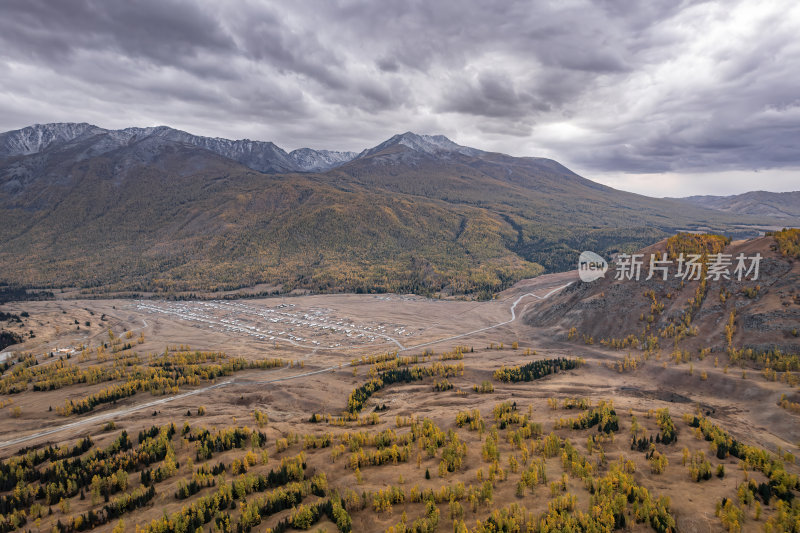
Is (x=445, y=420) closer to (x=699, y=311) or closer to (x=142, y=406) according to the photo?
(x=142, y=406)

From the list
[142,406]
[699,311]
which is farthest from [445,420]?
[699,311]

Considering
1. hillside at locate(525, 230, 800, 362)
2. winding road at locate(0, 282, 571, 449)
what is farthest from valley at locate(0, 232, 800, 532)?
winding road at locate(0, 282, 571, 449)

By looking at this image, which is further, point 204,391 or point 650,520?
point 204,391

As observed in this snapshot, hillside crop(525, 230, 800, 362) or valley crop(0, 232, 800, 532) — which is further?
hillside crop(525, 230, 800, 362)

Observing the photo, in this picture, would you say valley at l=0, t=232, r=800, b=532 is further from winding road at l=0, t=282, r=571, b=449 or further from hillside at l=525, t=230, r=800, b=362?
winding road at l=0, t=282, r=571, b=449

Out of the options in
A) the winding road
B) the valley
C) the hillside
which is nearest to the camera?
the valley

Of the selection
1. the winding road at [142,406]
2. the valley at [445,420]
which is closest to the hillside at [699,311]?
the valley at [445,420]

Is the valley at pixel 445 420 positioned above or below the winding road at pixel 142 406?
above

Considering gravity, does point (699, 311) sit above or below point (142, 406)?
above

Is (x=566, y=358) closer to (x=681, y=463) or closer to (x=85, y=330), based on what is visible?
(x=681, y=463)

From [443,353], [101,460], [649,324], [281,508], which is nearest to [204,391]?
[101,460]

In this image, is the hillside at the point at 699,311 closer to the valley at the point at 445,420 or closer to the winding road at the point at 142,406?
the valley at the point at 445,420
